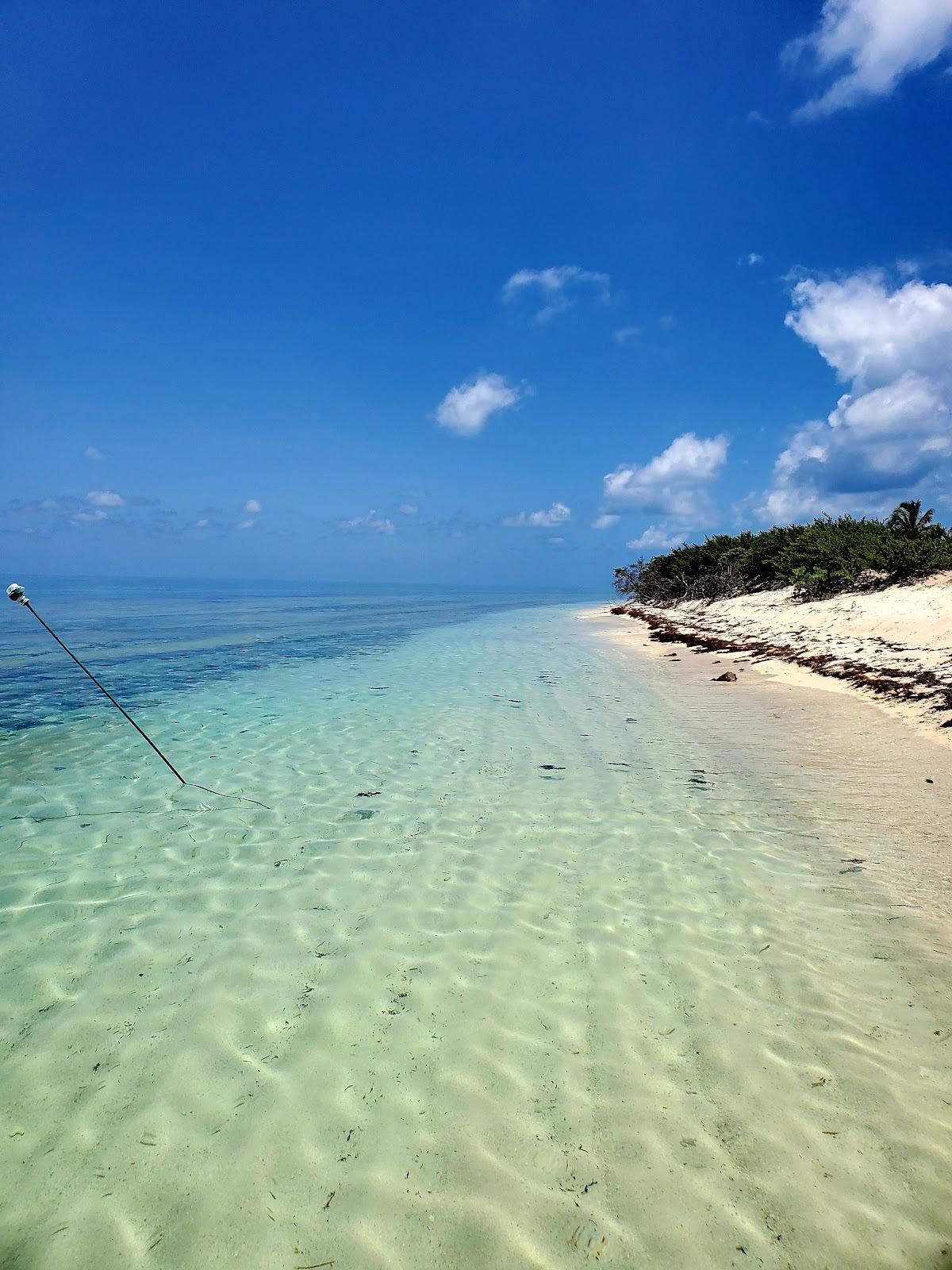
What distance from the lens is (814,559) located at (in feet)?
78.2

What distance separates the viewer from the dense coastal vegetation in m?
20.1

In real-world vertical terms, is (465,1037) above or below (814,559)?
below

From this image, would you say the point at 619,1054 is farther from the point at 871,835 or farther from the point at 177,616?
the point at 177,616

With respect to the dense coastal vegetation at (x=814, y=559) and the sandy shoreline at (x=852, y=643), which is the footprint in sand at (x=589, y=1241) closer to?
the sandy shoreline at (x=852, y=643)

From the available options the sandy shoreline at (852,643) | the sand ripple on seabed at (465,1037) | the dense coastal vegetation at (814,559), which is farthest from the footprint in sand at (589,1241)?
the dense coastal vegetation at (814,559)

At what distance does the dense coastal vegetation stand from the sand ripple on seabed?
18.2 metres

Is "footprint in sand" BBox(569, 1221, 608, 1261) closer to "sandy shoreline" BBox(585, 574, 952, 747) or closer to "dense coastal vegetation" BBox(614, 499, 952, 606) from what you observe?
"sandy shoreline" BBox(585, 574, 952, 747)

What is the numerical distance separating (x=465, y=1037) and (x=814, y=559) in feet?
84.8

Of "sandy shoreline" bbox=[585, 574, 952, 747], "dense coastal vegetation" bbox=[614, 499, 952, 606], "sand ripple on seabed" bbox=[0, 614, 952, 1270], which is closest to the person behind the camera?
"sand ripple on seabed" bbox=[0, 614, 952, 1270]

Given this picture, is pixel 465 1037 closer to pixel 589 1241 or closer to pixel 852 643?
pixel 589 1241

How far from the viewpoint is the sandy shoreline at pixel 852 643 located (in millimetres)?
9719

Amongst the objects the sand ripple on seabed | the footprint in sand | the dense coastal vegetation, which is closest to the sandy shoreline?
the dense coastal vegetation

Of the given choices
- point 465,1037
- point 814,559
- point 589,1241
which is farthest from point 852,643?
point 589,1241

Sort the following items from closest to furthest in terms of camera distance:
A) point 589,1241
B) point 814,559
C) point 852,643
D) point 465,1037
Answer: point 589,1241 → point 465,1037 → point 852,643 → point 814,559
